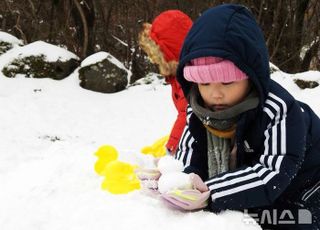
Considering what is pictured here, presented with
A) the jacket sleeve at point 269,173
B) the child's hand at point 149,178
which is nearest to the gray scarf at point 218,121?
the jacket sleeve at point 269,173

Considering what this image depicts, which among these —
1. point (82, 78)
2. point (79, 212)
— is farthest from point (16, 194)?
point (82, 78)

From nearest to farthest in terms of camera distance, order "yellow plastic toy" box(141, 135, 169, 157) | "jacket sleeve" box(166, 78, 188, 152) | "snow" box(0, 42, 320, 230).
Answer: "snow" box(0, 42, 320, 230), "jacket sleeve" box(166, 78, 188, 152), "yellow plastic toy" box(141, 135, 169, 157)

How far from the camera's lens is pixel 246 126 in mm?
1545

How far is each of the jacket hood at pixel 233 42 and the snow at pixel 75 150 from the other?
19.6 inches

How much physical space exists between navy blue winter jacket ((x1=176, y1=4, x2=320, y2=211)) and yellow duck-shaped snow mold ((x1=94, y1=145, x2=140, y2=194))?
34 centimetres

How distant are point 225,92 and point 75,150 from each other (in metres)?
1.13

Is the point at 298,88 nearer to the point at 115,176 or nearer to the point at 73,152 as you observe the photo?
the point at 73,152

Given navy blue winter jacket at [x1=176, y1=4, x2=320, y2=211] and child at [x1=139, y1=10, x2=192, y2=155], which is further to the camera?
child at [x1=139, y1=10, x2=192, y2=155]

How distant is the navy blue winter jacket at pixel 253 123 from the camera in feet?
4.73

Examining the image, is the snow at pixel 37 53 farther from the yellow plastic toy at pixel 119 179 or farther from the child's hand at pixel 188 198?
the child's hand at pixel 188 198

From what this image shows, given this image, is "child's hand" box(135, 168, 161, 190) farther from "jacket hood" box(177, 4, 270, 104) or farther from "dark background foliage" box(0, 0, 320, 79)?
"dark background foliage" box(0, 0, 320, 79)

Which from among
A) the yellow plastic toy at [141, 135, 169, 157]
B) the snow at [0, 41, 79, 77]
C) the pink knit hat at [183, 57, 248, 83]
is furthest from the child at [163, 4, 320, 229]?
the snow at [0, 41, 79, 77]

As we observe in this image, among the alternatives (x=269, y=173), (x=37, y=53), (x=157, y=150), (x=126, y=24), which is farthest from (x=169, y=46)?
(x=126, y=24)

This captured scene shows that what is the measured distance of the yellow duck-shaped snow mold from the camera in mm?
1657
